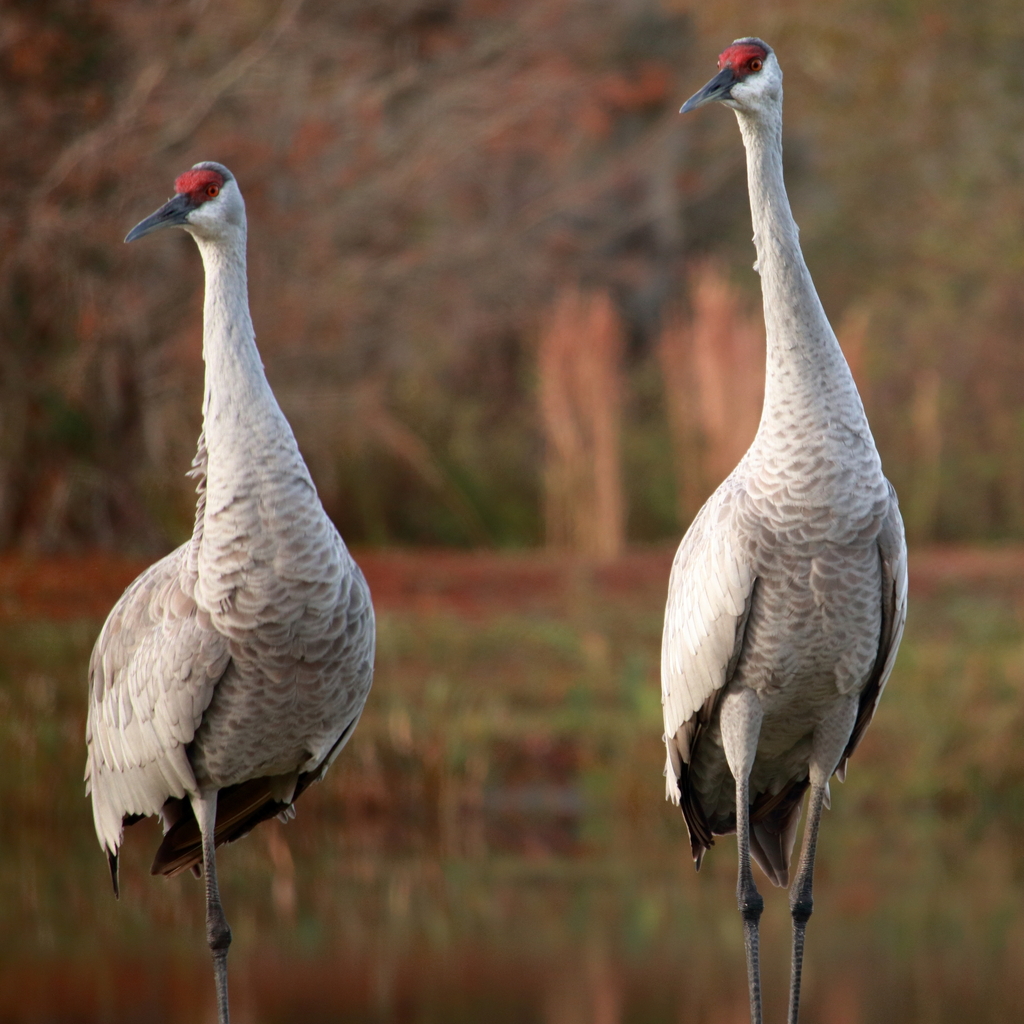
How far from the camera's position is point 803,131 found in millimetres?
21438

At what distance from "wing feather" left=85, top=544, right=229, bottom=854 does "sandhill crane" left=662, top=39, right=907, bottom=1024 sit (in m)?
1.30

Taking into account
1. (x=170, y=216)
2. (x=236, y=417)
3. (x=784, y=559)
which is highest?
(x=170, y=216)

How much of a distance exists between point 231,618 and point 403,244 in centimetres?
1001

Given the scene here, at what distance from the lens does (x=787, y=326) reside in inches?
163

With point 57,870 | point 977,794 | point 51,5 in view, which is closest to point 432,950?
point 57,870

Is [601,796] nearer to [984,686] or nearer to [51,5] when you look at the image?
[984,686]

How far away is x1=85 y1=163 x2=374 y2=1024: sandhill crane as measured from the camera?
434cm

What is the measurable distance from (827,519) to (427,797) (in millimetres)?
4658

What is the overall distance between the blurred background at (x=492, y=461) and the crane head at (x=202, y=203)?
307 cm

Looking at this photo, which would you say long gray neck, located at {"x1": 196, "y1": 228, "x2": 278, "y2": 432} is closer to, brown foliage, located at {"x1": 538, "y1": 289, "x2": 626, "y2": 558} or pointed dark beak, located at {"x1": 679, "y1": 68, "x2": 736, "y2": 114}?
pointed dark beak, located at {"x1": 679, "y1": 68, "x2": 736, "y2": 114}

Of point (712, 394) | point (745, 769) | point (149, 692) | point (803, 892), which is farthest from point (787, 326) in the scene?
point (712, 394)

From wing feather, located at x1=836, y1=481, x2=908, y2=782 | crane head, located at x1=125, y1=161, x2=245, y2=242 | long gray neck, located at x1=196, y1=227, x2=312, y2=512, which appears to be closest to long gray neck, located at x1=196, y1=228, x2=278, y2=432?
long gray neck, located at x1=196, y1=227, x2=312, y2=512

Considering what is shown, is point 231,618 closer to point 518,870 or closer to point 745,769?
point 745,769

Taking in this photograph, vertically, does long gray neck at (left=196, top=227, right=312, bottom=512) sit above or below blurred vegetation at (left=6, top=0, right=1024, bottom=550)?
below
